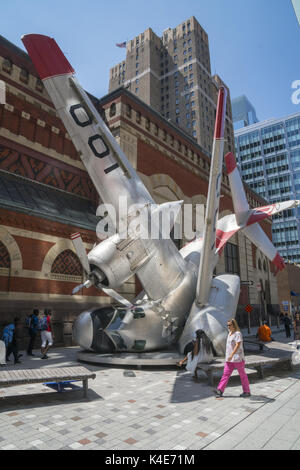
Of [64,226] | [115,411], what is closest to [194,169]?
[64,226]

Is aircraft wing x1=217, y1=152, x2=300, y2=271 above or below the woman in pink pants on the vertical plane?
above

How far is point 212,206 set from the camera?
8.31 meters

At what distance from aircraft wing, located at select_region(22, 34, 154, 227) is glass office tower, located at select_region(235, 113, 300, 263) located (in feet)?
262

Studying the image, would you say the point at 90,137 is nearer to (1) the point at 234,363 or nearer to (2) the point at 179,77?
(1) the point at 234,363

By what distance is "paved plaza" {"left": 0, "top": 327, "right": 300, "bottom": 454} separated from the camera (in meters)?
3.62

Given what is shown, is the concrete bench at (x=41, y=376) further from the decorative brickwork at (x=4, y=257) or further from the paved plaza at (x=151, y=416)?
the decorative brickwork at (x=4, y=257)

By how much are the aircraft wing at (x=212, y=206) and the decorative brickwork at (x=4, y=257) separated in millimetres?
7564

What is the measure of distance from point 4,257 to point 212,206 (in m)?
8.36

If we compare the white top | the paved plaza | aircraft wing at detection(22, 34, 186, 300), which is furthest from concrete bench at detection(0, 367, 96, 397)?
aircraft wing at detection(22, 34, 186, 300)

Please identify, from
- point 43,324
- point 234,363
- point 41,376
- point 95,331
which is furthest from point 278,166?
point 41,376

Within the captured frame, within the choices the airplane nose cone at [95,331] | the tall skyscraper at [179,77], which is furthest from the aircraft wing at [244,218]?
the tall skyscraper at [179,77]

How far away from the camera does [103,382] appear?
6836mm

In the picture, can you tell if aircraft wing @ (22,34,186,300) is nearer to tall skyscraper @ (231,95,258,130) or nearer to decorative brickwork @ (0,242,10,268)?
decorative brickwork @ (0,242,10,268)
